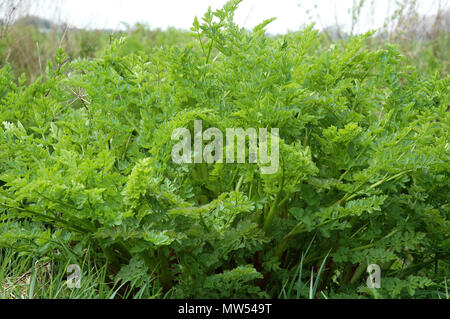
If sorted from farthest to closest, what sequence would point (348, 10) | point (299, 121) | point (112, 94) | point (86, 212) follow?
1. point (348, 10)
2. point (112, 94)
3. point (299, 121)
4. point (86, 212)

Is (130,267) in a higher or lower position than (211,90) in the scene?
lower

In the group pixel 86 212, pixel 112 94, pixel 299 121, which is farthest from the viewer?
pixel 112 94

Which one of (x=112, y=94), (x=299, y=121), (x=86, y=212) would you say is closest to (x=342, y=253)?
(x=299, y=121)

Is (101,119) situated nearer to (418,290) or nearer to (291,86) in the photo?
(291,86)

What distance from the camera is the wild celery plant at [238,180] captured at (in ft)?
5.47

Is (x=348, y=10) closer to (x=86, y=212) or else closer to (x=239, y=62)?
(x=239, y=62)

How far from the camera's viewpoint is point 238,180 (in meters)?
2.02

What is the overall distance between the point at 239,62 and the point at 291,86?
0.26 m

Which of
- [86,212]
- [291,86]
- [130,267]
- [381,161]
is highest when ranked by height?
[291,86]

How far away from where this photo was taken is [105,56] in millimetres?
2061

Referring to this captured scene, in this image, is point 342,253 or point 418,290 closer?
point 342,253

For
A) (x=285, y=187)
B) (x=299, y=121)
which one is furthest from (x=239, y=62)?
(x=285, y=187)

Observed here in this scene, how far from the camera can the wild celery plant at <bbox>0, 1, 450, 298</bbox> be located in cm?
167

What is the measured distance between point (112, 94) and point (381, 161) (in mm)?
1100
